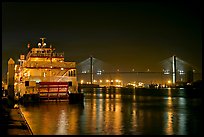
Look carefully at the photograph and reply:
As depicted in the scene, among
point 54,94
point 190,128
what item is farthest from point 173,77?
point 190,128

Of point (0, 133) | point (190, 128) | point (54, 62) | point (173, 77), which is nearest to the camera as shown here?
point (0, 133)

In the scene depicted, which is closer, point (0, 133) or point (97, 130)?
point (0, 133)

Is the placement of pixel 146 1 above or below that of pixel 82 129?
above

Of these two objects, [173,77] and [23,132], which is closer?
[23,132]

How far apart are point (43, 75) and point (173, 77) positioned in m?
92.8

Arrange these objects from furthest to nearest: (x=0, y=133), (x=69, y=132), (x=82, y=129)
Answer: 1. (x=82, y=129)
2. (x=69, y=132)
3. (x=0, y=133)

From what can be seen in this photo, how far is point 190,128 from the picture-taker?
13.7 m

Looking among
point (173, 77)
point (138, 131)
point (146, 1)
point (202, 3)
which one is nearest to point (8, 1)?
point (146, 1)

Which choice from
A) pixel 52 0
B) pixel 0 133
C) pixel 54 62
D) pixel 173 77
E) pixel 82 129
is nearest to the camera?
pixel 52 0

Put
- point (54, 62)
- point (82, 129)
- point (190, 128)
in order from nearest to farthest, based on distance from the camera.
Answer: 1. point (82, 129)
2. point (190, 128)
3. point (54, 62)

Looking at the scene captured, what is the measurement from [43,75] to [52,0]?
23561mm

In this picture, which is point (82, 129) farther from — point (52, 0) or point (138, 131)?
point (52, 0)

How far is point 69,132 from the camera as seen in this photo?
12023 millimetres

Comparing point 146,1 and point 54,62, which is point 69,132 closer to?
point 146,1
